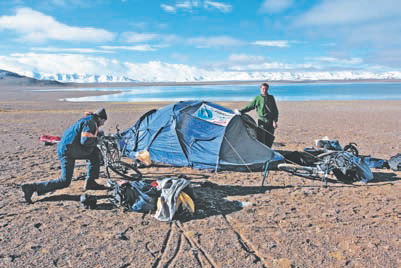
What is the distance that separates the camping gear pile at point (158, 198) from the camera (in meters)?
5.64

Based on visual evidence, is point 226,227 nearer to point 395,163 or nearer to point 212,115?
point 212,115

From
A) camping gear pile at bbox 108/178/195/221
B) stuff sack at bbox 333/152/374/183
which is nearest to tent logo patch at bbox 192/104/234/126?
stuff sack at bbox 333/152/374/183

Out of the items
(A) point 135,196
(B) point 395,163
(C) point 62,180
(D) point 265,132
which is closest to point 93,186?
(C) point 62,180

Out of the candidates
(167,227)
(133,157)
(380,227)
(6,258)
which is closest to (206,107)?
(133,157)

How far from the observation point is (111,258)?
4434mm

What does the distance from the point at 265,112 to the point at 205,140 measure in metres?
1.80

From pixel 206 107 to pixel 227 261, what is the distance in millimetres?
5294

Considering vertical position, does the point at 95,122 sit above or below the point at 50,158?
above

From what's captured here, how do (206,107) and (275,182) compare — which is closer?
(275,182)

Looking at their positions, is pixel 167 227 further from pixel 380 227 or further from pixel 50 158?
pixel 50 158

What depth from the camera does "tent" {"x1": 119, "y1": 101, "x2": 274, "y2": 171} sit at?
8.50 m

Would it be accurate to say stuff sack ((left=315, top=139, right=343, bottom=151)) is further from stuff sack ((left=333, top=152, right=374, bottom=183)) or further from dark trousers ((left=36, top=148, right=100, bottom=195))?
dark trousers ((left=36, top=148, right=100, bottom=195))

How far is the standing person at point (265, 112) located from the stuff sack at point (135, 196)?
376cm

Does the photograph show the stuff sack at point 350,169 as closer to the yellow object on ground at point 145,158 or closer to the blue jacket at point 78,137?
the yellow object on ground at point 145,158
